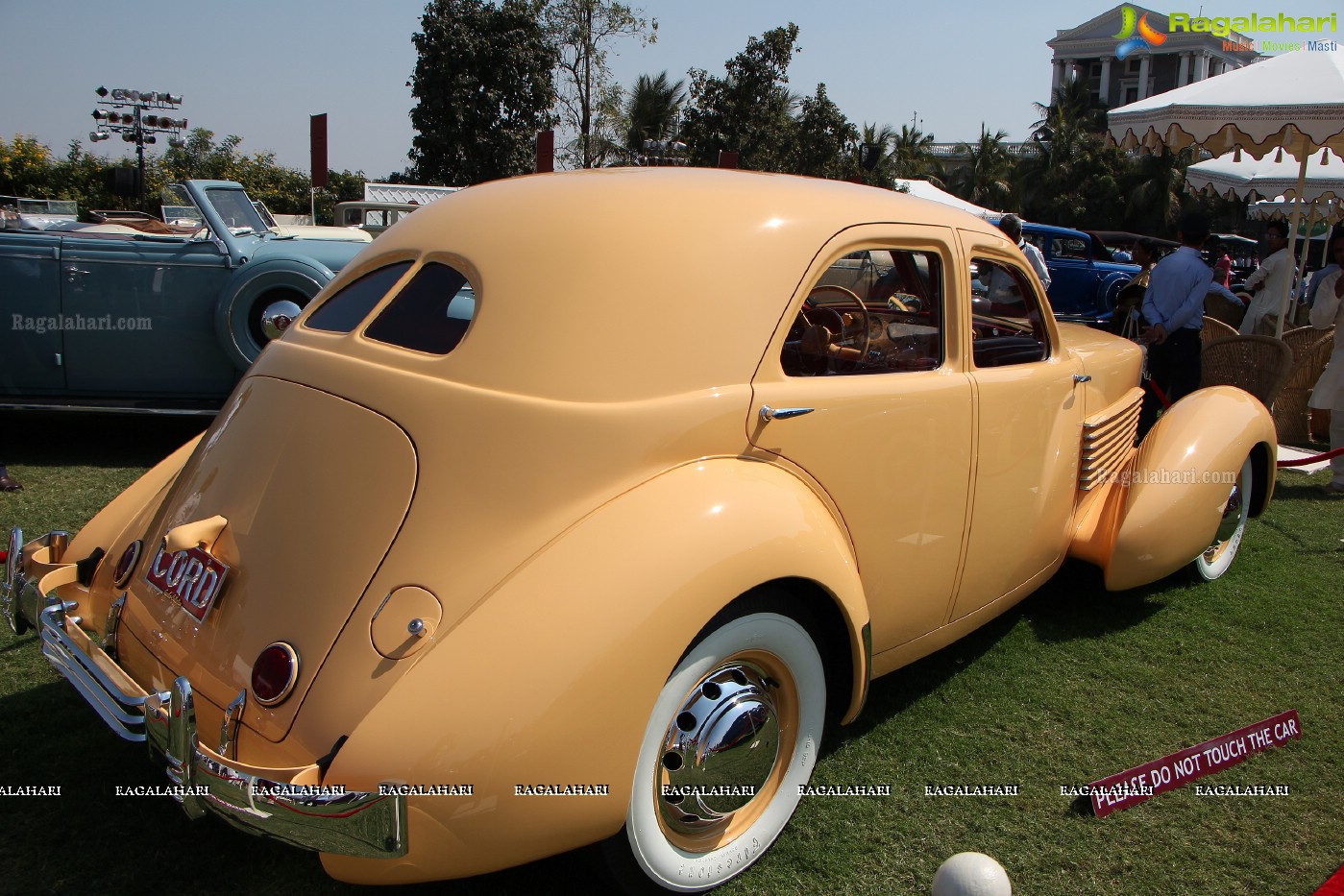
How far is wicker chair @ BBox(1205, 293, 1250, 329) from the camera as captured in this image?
11406mm

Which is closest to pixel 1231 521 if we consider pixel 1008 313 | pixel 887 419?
pixel 1008 313

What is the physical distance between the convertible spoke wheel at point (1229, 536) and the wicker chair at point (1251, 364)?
1452mm

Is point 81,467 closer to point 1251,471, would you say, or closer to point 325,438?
point 325,438

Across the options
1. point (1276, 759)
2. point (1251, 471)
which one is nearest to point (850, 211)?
point (1276, 759)

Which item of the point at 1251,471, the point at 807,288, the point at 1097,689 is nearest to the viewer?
the point at 807,288

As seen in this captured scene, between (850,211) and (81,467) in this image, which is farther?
(81,467)

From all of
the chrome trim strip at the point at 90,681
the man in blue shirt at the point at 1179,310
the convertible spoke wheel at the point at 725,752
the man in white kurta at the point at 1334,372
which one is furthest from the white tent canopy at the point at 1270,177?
the chrome trim strip at the point at 90,681

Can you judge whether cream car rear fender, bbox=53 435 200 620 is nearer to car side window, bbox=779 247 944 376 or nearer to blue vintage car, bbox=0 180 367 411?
car side window, bbox=779 247 944 376

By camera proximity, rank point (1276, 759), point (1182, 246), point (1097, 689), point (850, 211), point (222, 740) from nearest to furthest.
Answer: point (222, 740) → point (850, 211) → point (1276, 759) → point (1097, 689) → point (1182, 246)

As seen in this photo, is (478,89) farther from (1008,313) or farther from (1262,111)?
(1008,313)

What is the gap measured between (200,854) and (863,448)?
196 centimetres

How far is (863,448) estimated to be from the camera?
2447mm

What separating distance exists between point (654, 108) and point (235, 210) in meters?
24.1

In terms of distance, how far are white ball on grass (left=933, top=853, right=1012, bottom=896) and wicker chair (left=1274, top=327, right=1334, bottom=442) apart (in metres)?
7.01
